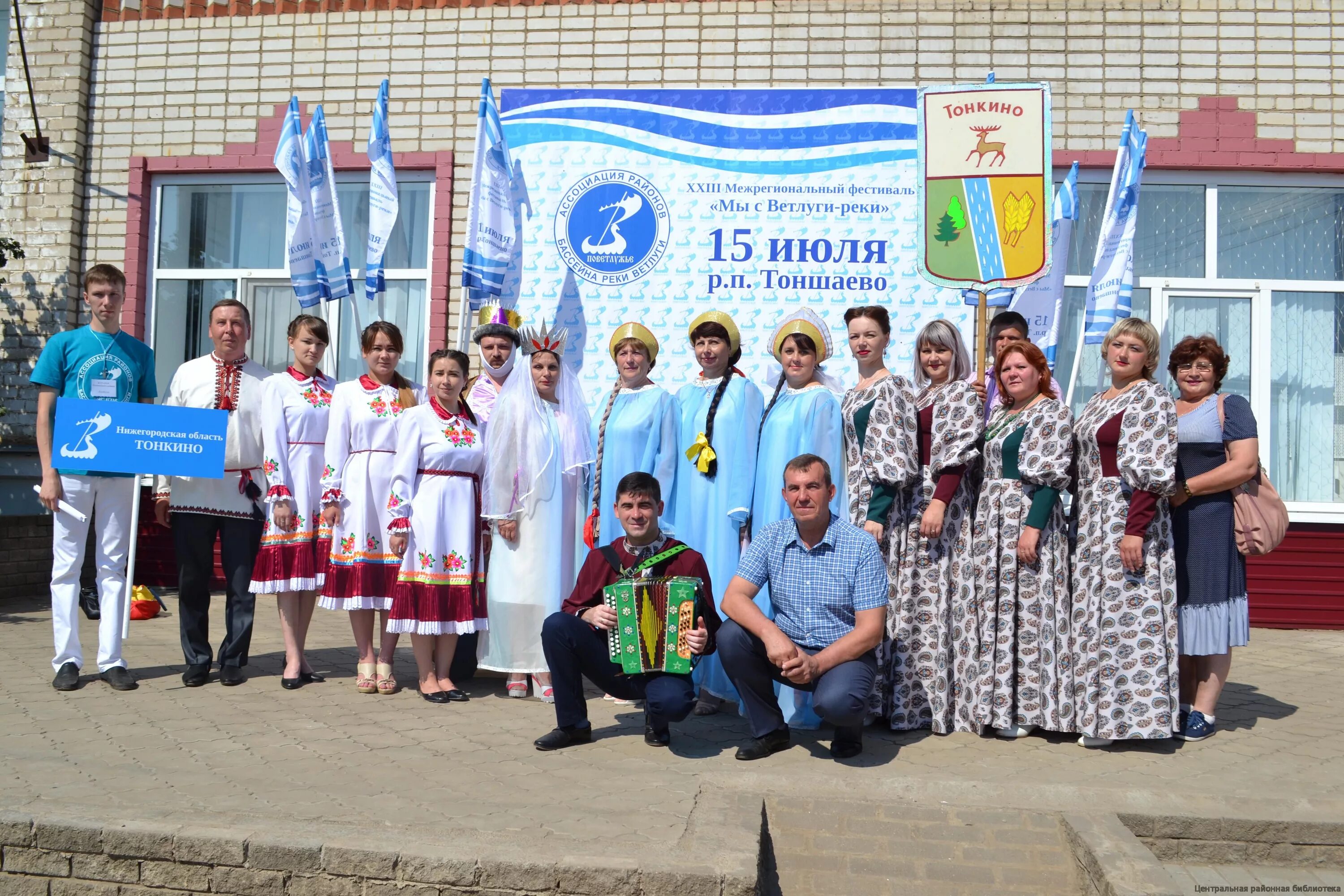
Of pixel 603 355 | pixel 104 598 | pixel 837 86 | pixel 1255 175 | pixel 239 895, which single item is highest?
pixel 837 86

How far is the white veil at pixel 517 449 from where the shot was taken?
19.0ft

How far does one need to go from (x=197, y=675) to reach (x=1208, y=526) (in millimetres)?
5302

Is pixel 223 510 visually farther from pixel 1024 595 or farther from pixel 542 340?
pixel 1024 595

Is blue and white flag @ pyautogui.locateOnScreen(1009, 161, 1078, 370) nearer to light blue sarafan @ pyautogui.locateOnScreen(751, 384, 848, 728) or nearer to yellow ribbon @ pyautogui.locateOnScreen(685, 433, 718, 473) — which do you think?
light blue sarafan @ pyautogui.locateOnScreen(751, 384, 848, 728)

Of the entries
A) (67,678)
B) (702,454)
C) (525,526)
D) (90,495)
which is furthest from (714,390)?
(67,678)

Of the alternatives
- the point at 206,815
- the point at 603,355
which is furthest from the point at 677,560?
the point at 603,355

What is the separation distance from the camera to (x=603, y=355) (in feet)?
29.5

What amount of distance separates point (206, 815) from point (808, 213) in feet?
21.8

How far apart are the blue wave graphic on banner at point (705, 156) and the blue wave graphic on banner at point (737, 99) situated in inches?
9.9

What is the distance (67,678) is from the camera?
19.0ft

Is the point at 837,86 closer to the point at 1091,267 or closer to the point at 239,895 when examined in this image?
the point at 1091,267

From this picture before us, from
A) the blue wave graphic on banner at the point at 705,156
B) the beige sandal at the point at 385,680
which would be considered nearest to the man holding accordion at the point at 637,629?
the beige sandal at the point at 385,680

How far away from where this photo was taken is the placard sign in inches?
226

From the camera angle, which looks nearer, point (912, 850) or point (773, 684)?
point (912, 850)
